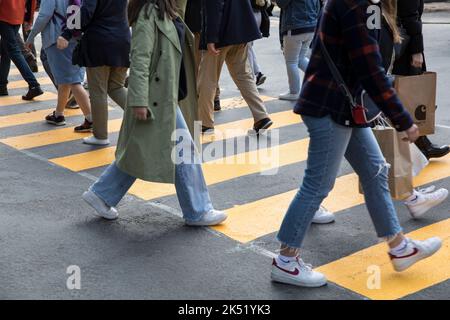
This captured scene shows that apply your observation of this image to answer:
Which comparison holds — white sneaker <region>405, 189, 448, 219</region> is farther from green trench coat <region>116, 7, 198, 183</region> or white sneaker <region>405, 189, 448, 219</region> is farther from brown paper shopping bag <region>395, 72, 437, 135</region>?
green trench coat <region>116, 7, 198, 183</region>

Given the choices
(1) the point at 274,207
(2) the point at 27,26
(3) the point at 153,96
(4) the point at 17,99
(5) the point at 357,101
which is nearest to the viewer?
(5) the point at 357,101

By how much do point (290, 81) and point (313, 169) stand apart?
613 cm

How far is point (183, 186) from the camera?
19.6 feet

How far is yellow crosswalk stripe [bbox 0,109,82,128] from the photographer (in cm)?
1015

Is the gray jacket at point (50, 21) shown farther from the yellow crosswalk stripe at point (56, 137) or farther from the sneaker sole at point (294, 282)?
the sneaker sole at point (294, 282)

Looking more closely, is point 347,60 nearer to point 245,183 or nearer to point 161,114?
point 161,114

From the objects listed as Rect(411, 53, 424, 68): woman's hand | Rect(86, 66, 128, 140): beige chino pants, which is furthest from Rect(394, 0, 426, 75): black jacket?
Rect(86, 66, 128, 140): beige chino pants

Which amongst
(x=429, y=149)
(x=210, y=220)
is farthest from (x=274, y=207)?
(x=429, y=149)

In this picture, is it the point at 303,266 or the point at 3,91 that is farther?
the point at 3,91

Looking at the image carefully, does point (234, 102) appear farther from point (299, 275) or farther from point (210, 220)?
point (299, 275)

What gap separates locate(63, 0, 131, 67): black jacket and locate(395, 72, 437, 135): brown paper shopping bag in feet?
9.45

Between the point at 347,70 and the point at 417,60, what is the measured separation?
2487mm
